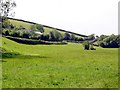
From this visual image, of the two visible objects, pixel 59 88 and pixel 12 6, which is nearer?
pixel 59 88

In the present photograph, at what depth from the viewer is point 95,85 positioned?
24.0 meters

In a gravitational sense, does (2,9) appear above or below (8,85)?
above

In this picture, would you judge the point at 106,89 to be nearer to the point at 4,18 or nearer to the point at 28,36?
the point at 4,18

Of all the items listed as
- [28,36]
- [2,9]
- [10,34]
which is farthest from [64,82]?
Answer: [28,36]

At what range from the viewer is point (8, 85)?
22531mm

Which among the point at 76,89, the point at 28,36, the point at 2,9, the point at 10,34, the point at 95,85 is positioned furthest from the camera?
the point at 28,36

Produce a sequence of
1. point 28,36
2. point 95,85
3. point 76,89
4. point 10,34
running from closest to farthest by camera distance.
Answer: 1. point 76,89
2. point 95,85
3. point 10,34
4. point 28,36

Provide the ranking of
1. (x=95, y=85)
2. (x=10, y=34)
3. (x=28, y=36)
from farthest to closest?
1. (x=28, y=36)
2. (x=10, y=34)
3. (x=95, y=85)

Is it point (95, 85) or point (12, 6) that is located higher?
point (12, 6)

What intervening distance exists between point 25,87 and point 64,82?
4.42 meters

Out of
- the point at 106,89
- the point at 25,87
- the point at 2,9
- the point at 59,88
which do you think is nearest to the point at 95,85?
the point at 106,89

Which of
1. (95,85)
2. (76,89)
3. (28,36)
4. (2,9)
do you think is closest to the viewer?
(76,89)

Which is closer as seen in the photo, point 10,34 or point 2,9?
point 2,9

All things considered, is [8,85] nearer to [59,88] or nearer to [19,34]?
[59,88]
